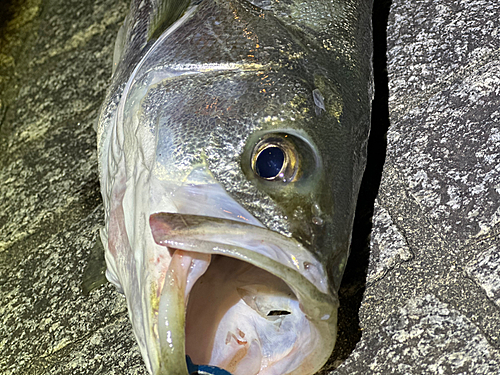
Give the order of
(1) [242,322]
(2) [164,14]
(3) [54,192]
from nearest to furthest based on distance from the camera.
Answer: (1) [242,322] < (2) [164,14] < (3) [54,192]

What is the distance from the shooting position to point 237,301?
5.89 feet

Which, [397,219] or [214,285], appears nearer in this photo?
[214,285]

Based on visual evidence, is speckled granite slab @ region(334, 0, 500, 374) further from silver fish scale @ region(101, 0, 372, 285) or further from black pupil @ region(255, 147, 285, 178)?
black pupil @ region(255, 147, 285, 178)

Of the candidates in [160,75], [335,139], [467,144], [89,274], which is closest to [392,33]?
[467,144]

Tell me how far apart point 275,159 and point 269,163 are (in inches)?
0.9

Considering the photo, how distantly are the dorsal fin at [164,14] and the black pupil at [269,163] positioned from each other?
30.4 inches

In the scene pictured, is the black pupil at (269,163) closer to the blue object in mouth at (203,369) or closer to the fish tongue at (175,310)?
the fish tongue at (175,310)

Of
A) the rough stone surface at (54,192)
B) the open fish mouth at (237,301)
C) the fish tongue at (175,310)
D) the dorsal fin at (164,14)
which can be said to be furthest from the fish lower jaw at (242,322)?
the dorsal fin at (164,14)

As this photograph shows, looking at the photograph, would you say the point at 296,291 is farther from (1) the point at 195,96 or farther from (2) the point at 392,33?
(2) the point at 392,33

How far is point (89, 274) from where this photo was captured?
2387 millimetres

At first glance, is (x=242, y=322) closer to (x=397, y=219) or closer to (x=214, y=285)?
(x=214, y=285)

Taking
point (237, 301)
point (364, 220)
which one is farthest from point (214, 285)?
point (364, 220)

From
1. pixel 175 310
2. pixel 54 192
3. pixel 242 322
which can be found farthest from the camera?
pixel 54 192

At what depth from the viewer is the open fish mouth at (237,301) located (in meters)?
1.45
